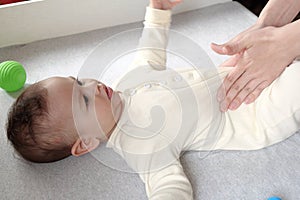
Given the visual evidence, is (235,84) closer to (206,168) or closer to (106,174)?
(206,168)

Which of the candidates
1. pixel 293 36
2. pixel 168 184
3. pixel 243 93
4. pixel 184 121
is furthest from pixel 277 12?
pixel 168 184

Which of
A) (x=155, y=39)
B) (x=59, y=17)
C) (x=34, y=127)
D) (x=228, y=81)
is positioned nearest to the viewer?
(x=34, y=127)

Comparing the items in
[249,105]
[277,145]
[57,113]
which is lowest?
[277,145]

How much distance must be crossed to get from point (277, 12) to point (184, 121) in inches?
14.2

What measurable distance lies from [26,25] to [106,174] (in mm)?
580

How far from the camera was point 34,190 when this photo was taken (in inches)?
35.9

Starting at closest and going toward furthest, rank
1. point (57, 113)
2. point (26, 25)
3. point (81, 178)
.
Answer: point (57, 113), point (81, 178), point (26, 25)

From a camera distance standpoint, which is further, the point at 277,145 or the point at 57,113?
the point at 277,145

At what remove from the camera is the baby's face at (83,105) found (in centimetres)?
84

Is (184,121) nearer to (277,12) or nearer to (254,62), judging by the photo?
(254,62)

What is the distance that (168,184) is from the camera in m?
0.85

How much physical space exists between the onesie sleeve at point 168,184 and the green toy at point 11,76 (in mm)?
449

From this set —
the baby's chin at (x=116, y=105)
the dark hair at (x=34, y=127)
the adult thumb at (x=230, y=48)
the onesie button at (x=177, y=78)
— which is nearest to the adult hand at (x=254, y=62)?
the adult thumb at (x=230, y=48)

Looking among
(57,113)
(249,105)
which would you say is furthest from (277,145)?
(57,113)
